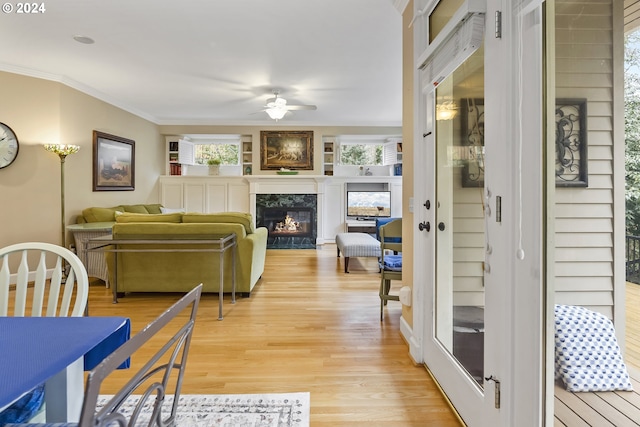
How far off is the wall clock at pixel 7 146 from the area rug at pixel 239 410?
376 centimetres

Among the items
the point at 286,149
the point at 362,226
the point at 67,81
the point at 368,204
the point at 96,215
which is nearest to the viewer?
the point at 67,81

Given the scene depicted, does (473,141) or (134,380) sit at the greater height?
(473,141)

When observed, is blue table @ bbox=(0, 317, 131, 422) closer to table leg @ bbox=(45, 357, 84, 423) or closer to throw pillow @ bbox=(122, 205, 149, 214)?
table leg @ bbox=(45, 357, 84, 423)

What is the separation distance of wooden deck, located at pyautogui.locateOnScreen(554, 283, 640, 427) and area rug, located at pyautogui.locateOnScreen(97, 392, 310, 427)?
43.0 inches

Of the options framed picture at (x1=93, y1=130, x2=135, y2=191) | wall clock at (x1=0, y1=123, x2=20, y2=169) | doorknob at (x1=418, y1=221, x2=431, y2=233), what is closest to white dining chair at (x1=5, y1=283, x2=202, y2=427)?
doorknob at (x1=418, y1=221, x2=431, y2=233)

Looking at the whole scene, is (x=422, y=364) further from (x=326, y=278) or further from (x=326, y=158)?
(x=326, y=158)

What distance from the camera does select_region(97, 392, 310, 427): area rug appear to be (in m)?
1.67

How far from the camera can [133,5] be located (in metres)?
2.89

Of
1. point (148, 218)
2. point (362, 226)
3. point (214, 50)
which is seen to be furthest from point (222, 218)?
point (362, 226)

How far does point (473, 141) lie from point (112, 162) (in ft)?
18.9

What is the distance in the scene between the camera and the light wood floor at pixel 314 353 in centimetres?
181

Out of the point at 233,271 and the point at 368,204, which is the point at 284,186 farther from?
the point at 233,271

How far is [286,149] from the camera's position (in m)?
7.45

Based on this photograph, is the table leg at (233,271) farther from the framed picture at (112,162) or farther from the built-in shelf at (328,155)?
the built-in shelf at (328,155)
